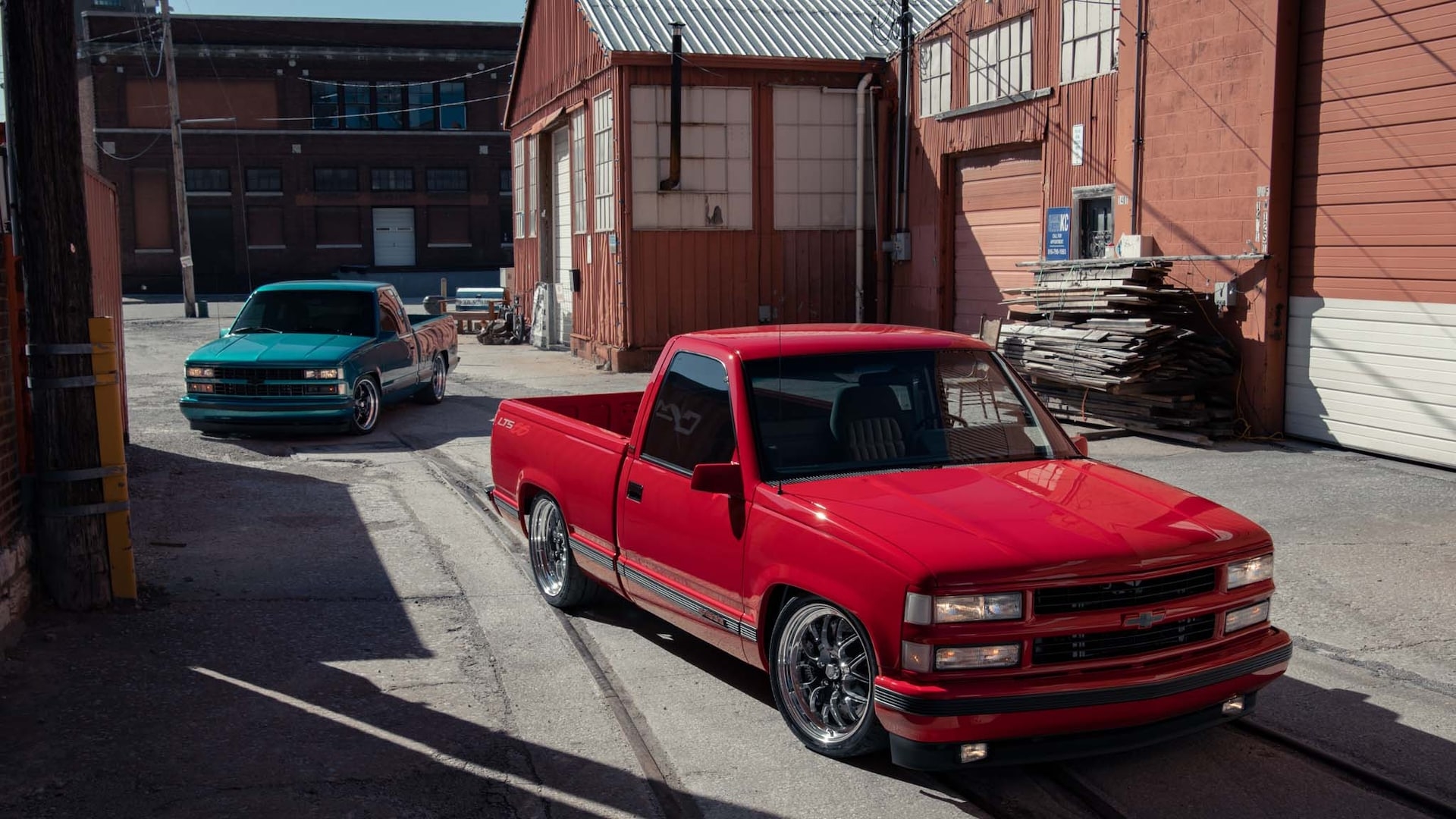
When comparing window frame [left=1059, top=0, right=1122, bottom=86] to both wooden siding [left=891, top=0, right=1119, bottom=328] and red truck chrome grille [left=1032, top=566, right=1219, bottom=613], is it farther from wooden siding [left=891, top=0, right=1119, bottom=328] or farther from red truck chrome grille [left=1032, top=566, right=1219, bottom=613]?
red truck chrome grille [left=1032, top=566, right=1219, bottom=613]

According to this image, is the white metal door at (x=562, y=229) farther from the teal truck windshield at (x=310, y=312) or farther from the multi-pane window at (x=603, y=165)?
the teal truck windshield at (x=310, y=312)

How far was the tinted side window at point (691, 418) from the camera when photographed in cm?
589

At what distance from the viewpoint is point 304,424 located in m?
14.0

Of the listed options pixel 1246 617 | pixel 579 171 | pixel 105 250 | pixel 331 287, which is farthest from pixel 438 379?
pixel 1246 617

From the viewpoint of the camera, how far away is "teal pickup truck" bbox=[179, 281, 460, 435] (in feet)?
45.4

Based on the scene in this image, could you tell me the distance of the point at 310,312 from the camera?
15.2 meters

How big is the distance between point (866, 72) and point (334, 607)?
1694cm

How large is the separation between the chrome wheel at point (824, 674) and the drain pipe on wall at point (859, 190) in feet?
55.4

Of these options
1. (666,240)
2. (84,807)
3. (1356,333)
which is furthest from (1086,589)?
(666,240)

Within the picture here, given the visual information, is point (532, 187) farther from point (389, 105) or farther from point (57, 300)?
point (389, 105)

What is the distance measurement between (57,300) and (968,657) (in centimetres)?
531

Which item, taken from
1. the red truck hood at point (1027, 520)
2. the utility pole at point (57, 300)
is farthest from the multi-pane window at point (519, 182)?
the red truck hood at point (1027, 520)

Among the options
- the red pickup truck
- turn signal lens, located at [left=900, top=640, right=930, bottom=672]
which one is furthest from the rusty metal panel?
turn signal lens, located at [left=900, top=640, right=930, bottom=672]

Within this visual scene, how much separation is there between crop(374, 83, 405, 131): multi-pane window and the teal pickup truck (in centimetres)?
4077
